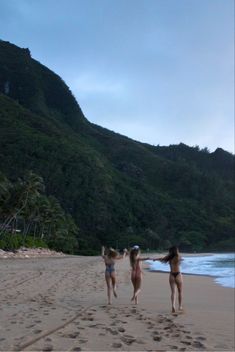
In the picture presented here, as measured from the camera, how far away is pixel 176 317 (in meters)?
8.70

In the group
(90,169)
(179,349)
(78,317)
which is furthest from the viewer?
(90,169)

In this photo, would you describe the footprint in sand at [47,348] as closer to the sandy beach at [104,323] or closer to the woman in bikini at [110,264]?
the sandy beach at [104,323]

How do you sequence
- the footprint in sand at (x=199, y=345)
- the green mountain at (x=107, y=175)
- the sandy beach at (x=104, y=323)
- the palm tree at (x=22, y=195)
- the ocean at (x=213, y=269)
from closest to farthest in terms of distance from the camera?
the sandy beach at (x=104, y=323), the footprint in sand at (x=199, y=345), the ocean at (x=213, y=269), the palm tree at (x=22, y=195), the green mountain at (x=107, y=175)

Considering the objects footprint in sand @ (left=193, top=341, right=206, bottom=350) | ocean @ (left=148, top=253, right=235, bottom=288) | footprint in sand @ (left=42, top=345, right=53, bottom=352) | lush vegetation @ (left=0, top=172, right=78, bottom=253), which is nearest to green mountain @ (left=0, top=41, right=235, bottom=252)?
lush vegetation @ (left=0, top=172, right=78, bottom=253)

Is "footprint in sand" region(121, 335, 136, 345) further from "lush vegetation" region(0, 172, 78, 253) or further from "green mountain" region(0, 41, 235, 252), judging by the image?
"green mountain" region(0, 41, 235, 252)

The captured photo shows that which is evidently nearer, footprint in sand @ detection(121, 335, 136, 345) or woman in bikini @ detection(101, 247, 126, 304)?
footprint in sand @ detection(121, 335, 136, 345)

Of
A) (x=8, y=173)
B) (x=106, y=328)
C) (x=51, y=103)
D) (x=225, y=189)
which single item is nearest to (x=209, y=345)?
(x=106, y=328)

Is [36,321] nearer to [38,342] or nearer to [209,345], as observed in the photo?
[38,342]

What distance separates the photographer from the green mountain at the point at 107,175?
95.1 m

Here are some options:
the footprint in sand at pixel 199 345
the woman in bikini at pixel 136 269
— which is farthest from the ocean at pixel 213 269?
the footprint in sand at pixel 199 345

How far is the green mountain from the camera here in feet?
312

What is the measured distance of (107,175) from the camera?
11050 centimetres

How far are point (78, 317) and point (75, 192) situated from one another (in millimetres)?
88204

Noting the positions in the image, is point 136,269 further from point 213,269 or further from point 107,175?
point 107,175
